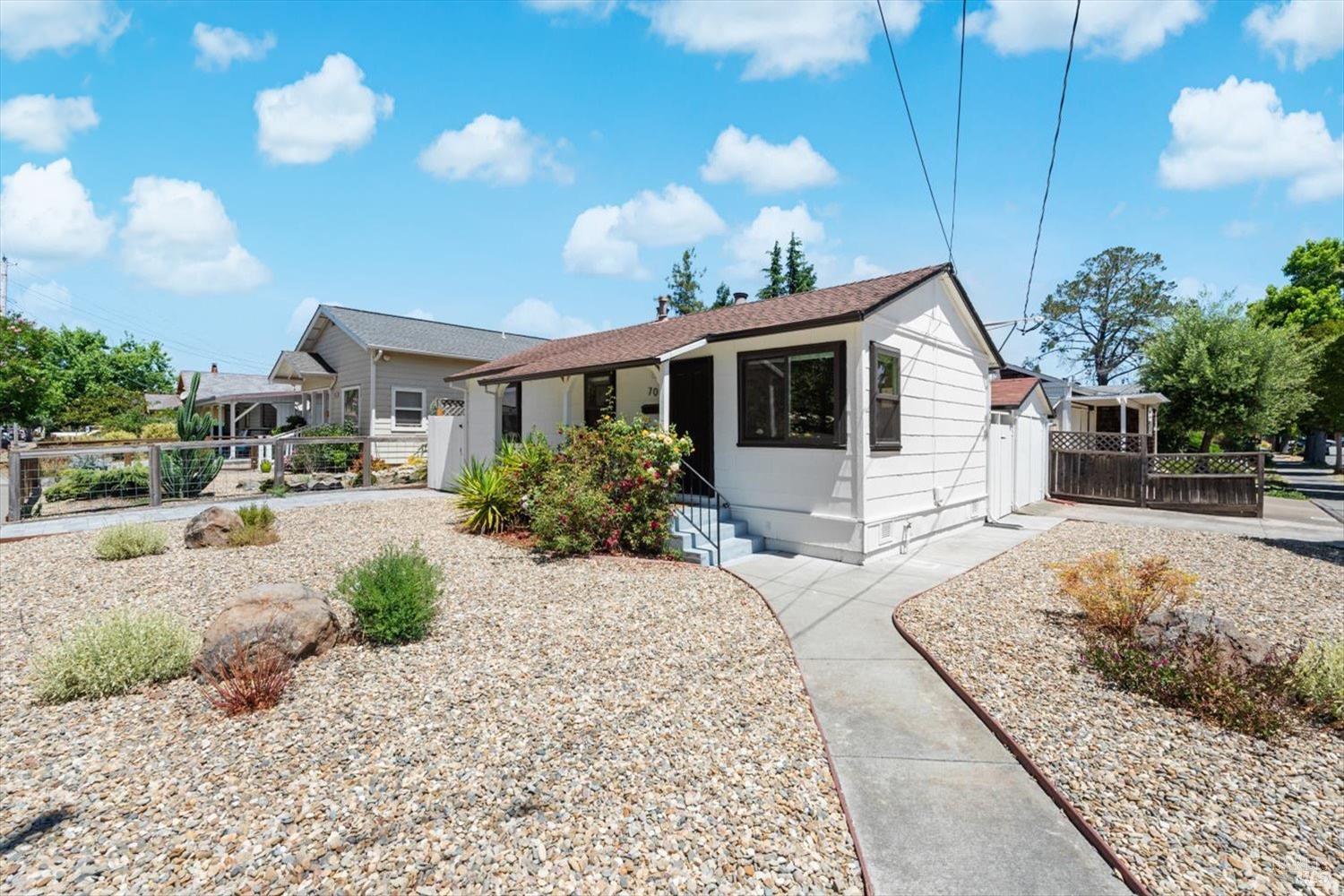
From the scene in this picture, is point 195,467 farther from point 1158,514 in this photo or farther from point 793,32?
point 1158,514

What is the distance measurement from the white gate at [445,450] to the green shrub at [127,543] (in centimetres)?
715

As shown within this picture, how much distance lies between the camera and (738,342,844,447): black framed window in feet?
25.7

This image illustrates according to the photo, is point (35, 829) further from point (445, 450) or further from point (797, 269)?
point (797, 269)

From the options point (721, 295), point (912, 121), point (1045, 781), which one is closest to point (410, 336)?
point (912, 121)

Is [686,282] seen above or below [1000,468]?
above

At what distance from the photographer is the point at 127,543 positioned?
726cm

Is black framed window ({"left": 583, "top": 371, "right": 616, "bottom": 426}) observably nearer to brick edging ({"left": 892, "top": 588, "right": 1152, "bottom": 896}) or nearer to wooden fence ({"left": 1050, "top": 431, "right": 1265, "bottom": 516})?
brick edging ({"left": 892, "top": 588, "right": 1152, "bottom": 896})

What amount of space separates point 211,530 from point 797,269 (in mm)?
29543

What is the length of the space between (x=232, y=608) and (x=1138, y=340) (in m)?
48.6

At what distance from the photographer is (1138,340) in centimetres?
3809

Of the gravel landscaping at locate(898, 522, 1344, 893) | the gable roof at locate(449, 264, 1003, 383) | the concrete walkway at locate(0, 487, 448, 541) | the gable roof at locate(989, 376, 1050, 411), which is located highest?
the gable roof at locate(449, 264, 1003, 383)

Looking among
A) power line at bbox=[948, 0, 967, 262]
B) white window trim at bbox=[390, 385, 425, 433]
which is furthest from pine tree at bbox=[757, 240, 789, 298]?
power line at bbox=[948, 0, 967, 262]

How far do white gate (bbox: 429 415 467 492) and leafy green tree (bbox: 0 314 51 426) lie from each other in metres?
20.5

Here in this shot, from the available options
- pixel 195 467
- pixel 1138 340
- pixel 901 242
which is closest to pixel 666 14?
pixel 901 242
